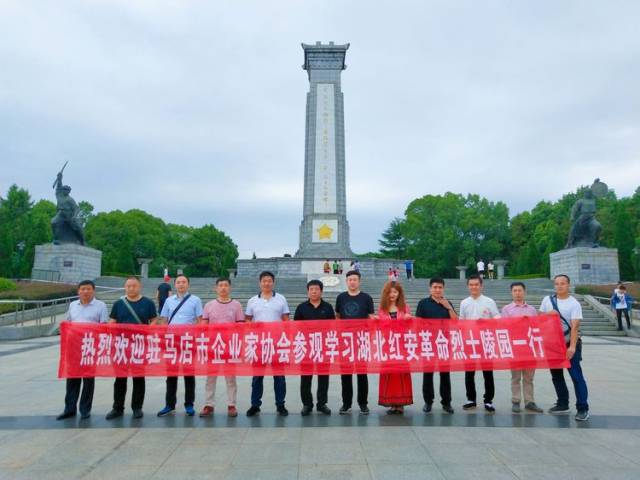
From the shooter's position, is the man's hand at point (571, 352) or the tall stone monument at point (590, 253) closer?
the man's hand at point (571, 352)

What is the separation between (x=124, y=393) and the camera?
18.1ft

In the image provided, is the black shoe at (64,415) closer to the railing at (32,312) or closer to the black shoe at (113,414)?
the black shoe at (113,414)

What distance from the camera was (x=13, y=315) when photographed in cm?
1481

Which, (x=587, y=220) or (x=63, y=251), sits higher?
(x=587, y=220)

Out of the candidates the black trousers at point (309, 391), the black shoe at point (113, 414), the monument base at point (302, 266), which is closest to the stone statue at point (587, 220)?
the monument base at point (302, 266)

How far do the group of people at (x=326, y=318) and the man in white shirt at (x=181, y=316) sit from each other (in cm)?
1

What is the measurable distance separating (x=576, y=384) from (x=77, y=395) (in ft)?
18.7

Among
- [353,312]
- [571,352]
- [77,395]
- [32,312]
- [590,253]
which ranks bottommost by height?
[77,395]

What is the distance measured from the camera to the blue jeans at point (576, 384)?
5199 mm

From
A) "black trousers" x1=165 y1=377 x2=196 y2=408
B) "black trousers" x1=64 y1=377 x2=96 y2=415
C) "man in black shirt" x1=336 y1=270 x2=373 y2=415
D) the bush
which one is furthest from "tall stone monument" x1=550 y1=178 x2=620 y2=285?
the bush

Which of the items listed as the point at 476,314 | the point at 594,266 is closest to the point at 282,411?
the point at 476,314

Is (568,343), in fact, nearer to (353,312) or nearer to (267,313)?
(353,312)
